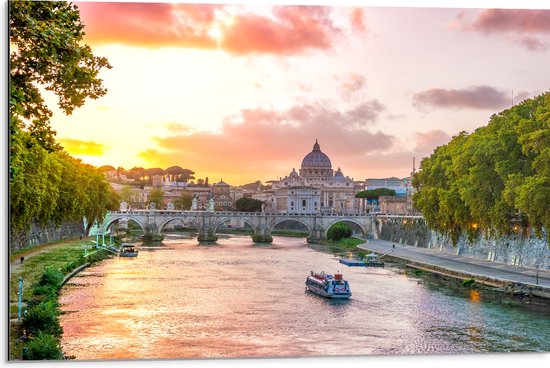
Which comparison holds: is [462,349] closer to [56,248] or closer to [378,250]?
[56,248]

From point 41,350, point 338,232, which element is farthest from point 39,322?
point 338,232

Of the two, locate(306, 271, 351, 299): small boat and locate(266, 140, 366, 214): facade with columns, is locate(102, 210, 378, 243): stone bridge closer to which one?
locate(266, 140, 366, 214): facade with columns

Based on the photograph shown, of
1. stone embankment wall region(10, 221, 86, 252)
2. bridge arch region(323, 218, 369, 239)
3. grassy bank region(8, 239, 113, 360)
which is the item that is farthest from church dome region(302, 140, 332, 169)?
grassy bank region(8, 239, 113, 360)

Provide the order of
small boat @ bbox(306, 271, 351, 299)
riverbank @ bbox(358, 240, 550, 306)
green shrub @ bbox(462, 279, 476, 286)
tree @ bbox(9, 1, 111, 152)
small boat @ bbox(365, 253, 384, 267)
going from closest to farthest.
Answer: tree @ bbox(9, 1, 111, 152) → riverbank @ bbox(358, 240, 550, 306) → small boat @ bbox(306, 271, 351, 299) → green shrub @ bbox(462, 279, 476, 286) → small boat @ bbox(365, 253, 384, 267)

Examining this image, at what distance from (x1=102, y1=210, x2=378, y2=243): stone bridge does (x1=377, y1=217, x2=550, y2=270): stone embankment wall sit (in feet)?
33.5

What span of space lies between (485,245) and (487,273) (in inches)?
258

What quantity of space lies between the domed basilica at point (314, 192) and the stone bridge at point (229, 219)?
2371 cm

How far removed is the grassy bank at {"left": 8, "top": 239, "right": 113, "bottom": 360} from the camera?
12.5 metres

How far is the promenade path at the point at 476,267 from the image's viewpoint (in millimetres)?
23797

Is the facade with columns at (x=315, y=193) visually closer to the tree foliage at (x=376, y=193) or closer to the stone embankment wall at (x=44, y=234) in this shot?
the tree foliage at (x=376, y=193)

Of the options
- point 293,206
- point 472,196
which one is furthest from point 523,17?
point 293,206

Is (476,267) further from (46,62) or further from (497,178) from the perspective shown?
(46,62)

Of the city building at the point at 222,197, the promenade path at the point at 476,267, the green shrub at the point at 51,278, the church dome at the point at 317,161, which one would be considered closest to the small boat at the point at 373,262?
the promenade path at the point at 476,267

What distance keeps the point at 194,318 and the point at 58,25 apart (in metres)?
9.70
